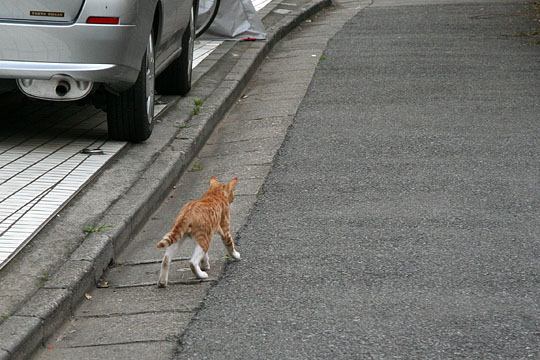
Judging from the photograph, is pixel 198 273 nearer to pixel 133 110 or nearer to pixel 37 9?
pixel 37 9

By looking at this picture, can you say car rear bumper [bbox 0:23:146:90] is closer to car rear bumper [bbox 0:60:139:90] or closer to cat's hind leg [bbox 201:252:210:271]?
car rear bumper [bbox 0:60:139:90]

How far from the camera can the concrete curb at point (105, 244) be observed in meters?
5.17

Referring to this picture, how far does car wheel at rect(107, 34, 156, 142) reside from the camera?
342 inches

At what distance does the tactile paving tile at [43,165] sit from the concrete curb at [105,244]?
32 centimetres

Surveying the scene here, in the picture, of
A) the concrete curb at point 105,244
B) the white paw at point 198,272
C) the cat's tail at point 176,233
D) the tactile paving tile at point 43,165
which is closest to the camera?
the concrete curb at point 105,244

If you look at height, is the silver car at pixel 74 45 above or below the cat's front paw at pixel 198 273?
above

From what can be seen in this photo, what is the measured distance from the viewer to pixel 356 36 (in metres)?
16.1

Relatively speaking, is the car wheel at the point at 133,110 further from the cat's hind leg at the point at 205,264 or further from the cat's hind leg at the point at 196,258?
the cat's hind leg at the point at 196,258

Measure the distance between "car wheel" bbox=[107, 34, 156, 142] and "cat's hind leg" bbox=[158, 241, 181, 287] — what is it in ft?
9.00

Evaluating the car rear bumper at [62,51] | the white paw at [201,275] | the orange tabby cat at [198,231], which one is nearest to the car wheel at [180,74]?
the car rear bumper at [62,51]

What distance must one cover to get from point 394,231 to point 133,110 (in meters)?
2.46

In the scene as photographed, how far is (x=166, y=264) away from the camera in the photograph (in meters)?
6.04

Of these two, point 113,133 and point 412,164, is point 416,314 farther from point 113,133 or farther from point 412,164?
point 113,133

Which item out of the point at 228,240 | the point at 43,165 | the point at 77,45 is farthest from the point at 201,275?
the point at 77,45
